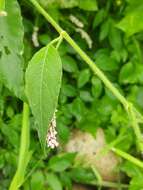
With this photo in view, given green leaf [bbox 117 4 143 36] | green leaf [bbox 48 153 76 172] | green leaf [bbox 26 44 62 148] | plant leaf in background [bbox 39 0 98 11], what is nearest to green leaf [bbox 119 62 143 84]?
green leaf [bbox 117 4 143 36]

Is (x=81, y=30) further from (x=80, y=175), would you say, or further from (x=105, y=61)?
(x=80, y=175)

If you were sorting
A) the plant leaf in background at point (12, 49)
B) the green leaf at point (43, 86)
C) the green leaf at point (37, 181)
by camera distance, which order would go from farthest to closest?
the green leaf at point (37, 181), the plant leaf in background at point (12, 49), the green leaf at point (43, 86)

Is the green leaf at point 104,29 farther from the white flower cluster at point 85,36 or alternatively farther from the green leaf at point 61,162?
the green leaf at point 61,162

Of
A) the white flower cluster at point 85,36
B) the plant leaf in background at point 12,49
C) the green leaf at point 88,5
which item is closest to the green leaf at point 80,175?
the white flower cluster at point 85,36

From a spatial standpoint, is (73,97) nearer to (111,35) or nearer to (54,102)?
(111,35)

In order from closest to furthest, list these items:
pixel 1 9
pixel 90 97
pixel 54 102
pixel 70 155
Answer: pixel 54 102 < pixel 1 9 < pixel 70 155 < pixel 90 97

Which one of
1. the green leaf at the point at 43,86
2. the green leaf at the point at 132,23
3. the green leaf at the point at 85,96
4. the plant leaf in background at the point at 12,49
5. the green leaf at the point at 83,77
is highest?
the green leaf at the point at 132,23

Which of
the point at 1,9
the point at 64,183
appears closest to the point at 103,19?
the point at 64,183
